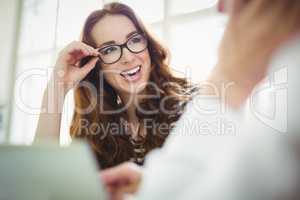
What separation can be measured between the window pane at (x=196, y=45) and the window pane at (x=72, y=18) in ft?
1.13

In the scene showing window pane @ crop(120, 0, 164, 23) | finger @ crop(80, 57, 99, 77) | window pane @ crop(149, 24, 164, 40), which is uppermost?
window pane @ crop(120, 0, 164, 23)

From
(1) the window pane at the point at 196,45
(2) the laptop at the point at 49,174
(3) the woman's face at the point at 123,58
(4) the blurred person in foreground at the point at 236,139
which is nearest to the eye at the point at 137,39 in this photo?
(3) the woman's face at the point at 123,58

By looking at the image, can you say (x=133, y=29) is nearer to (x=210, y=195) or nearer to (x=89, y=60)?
(x=89, y=60)

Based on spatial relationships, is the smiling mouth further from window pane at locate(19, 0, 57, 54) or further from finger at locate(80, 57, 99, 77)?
window pane at locate(19, 0, 57, 54)

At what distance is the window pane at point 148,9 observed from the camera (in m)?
1.34

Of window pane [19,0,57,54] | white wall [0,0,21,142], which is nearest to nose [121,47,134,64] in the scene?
window pane [19,0,57,54]

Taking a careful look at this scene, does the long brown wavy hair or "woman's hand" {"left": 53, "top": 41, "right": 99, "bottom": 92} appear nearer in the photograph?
the long brown wavy hair

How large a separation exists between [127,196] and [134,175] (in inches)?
2.9

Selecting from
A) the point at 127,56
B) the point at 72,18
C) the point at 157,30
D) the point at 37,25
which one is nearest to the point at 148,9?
the point at 157,30

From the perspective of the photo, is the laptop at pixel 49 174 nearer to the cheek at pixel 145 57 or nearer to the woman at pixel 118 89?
the woman at pixel 118 89

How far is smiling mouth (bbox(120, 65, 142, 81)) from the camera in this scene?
1326 mm

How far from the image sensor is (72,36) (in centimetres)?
141

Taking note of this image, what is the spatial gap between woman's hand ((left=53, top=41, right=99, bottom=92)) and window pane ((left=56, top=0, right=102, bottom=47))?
0.04 m

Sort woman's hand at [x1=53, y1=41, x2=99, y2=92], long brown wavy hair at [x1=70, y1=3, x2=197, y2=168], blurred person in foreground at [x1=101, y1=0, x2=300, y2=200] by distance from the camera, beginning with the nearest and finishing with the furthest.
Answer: blurred person in foreground at [x1=101, y1=0, x2=300, y2=200]
long brown wavy hair at [x1=70, y1=3, x2=197, y2=168]
woman's hand at [x1=53, y1=41, x2=99, y2=92]
